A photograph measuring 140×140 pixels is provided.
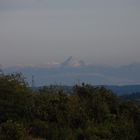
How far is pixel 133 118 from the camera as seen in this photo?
4216 centimetres

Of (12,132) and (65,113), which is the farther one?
(65,113)

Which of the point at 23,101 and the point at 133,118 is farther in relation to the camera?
the point at 133,118

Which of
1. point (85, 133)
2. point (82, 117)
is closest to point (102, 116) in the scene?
point (82, 117)

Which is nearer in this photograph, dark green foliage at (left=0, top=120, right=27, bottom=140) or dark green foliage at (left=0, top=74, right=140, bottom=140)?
dark green foliage at (left=0, top=120, right=27, bottom=140)

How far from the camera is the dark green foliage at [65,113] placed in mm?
34062

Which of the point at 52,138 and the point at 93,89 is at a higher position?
the point at 93,89

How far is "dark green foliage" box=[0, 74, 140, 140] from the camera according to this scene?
34.1m

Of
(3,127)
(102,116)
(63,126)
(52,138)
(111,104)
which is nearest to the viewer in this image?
(3,127)

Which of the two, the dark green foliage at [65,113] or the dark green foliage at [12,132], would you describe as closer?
the dark green foliage at [12,132]

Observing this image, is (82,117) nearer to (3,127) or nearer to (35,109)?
(35,109)

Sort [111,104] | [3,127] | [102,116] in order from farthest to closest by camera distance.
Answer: [111,104]
[102,116]
[3,127]

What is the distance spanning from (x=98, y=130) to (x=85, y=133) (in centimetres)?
126

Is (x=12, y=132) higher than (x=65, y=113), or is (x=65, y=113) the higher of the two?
(x=65, y=113)

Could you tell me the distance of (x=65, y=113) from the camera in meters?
36.4
